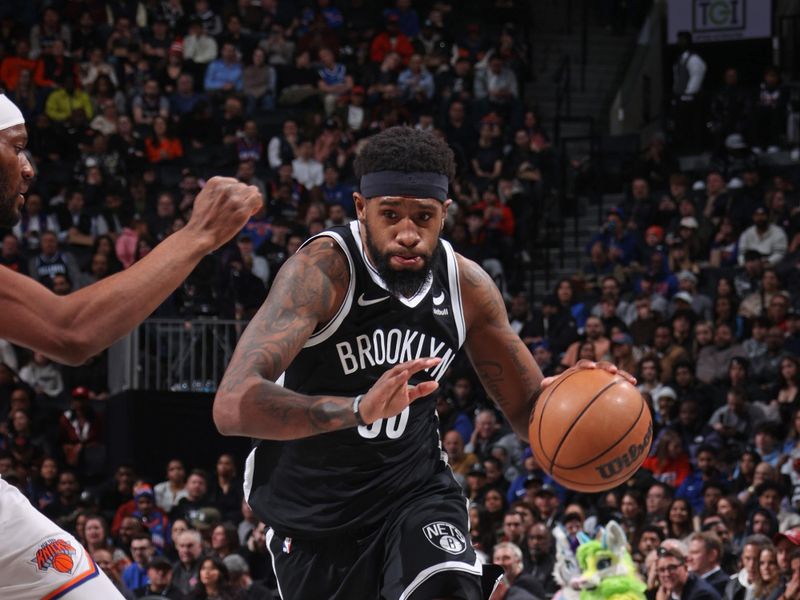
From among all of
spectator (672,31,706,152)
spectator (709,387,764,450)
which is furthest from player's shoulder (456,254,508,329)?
spectator (672,31,706,152)

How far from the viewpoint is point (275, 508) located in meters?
4.94

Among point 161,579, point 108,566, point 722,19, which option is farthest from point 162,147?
point 722,19

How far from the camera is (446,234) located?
636 inches

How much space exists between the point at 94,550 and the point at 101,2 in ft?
34.4

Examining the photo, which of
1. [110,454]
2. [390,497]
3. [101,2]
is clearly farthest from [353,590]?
[101,2]

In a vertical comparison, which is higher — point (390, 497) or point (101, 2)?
point (101, 2)

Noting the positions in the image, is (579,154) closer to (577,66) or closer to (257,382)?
(577,66)

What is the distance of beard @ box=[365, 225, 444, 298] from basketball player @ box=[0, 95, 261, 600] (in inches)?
41.3

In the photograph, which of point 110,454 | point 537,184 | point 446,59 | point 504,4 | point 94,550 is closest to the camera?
point 94,550

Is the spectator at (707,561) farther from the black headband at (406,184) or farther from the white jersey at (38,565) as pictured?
the white jersey at (38,565)

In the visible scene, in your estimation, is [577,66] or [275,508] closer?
[275,508]

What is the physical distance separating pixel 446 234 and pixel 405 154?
11.2 metres

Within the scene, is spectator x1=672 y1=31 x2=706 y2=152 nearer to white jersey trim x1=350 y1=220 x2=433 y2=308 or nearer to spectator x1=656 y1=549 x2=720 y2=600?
spectator x1=656 y1=549 x2=720 y2=600

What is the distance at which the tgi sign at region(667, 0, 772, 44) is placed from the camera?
19328 millimetres
